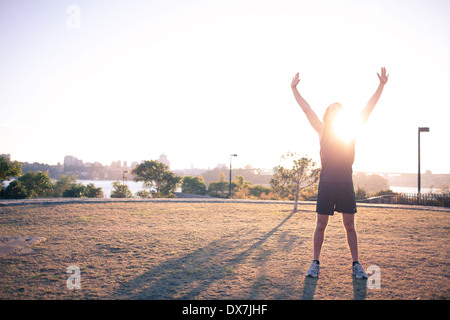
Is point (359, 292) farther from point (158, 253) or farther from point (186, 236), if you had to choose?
point (186, 236)

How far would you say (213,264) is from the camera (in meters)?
3.50

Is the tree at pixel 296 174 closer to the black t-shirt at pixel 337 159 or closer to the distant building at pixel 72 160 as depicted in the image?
the black t-shirt at pixel 337 159

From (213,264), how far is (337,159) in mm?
2141

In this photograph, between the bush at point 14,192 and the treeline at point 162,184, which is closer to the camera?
the treeline at point 162,184

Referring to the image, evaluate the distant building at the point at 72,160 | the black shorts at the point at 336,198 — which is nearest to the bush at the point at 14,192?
the black shorts at the point at 336,198

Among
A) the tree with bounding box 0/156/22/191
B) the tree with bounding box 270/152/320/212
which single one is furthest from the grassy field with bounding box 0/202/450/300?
the tree with bounding box 0/156/22/191

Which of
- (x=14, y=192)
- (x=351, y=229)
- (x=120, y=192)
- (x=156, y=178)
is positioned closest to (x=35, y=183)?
(x=14, y=192)

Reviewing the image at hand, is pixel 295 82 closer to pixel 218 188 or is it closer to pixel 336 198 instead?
pixel 336 198

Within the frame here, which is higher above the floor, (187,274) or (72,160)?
(72,160)

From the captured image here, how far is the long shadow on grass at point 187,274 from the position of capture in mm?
2516

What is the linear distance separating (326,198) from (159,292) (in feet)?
6.90

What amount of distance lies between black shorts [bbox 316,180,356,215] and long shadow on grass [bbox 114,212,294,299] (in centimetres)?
140

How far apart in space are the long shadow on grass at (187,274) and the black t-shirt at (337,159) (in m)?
1.70

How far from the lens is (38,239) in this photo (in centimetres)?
465
